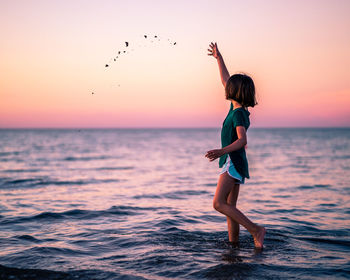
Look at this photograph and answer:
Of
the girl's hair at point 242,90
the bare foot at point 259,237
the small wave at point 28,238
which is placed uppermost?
the girl's hair at point 242,90

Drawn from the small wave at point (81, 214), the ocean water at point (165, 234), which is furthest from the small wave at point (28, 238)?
the small wave at point (81, 214)

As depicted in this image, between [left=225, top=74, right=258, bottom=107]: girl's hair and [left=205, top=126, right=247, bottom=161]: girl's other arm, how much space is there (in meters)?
0.41

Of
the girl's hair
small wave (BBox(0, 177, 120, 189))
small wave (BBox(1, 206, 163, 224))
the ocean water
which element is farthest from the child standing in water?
small wave (BBox(0, 177, 120, 189))

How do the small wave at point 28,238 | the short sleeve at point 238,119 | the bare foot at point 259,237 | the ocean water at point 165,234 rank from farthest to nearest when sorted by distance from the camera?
the small wave at point 28,238
the bare foot at point 259,237
the short sleeve at point 238,119
the ocean water at point 165,234

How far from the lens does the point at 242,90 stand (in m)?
4.52

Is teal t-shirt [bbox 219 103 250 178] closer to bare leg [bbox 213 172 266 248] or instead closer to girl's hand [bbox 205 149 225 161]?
bare leg [bbox 213 172 266 248]

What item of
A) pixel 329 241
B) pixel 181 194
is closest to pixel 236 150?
pixel 329 241

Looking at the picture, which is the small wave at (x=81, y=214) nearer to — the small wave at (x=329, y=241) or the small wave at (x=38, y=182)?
the small wave at (x=329, y=241)

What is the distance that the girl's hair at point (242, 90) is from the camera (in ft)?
14.8

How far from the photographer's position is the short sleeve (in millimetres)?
4424

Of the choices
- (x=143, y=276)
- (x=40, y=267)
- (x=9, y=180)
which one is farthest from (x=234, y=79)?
(x=9, y=180)

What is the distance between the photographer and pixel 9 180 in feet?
45.7

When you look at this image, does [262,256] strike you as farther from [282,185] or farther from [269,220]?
[282,185]

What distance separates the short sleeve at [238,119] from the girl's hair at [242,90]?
0.57ft
